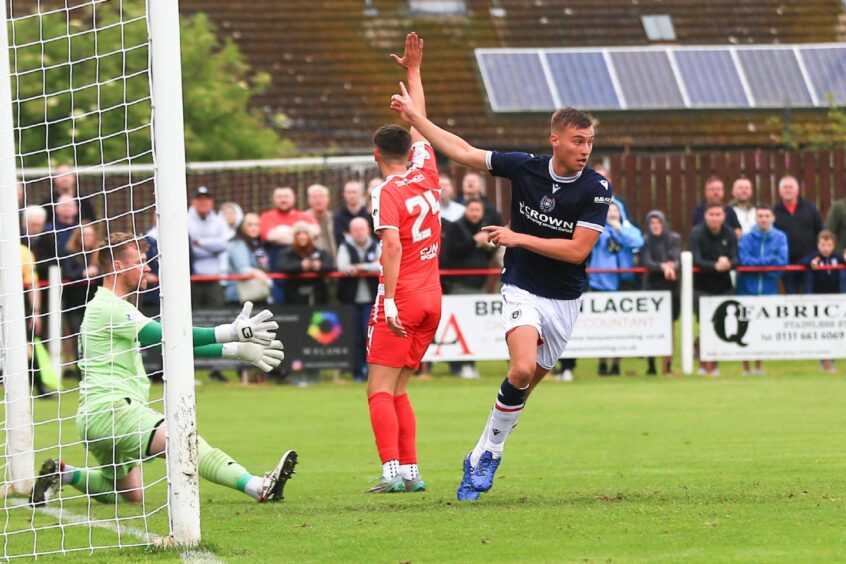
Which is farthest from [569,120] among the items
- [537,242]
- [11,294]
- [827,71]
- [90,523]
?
[827,71]

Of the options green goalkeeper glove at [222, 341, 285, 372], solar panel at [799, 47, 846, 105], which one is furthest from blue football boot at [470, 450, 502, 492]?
solar panel at [799, 47, 846, 105]

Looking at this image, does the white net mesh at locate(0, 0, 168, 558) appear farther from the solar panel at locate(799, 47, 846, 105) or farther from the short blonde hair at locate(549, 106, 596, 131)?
the solar panel at locate(799, 47, 846, 105)

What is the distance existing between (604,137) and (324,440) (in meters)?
20.5

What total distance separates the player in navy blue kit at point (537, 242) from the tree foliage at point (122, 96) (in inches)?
662

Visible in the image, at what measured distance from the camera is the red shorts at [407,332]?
9.82m

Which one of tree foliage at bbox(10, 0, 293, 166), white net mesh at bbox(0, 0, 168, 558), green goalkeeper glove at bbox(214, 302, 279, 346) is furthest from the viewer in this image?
tree foliage at bbox(10, 0, 293, 166)

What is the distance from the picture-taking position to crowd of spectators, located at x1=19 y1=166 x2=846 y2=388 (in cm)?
1916

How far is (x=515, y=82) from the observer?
3111 centimetres

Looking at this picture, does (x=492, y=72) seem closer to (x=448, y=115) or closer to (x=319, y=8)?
(x=448, y=115)

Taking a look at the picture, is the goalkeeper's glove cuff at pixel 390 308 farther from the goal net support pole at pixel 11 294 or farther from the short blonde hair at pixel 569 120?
the goal net support pole at pixel 11 294

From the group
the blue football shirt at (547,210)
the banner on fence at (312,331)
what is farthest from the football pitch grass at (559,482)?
the banner on fence at (312,331)

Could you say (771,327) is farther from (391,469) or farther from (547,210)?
(547,210)

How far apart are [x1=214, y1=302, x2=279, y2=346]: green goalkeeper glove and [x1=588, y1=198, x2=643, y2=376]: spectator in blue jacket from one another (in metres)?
11.5

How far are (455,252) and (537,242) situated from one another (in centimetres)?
1049
